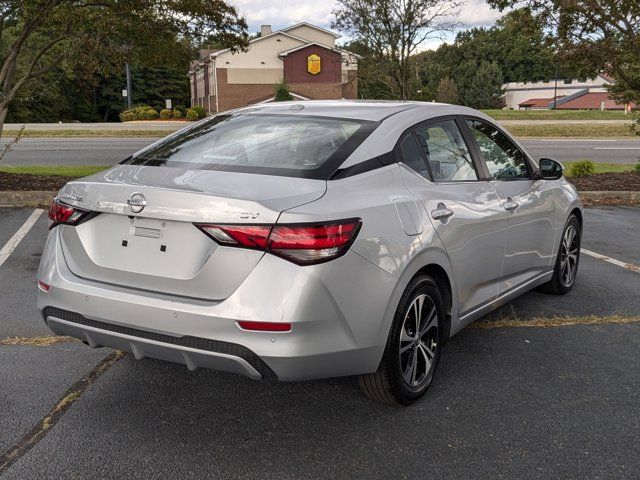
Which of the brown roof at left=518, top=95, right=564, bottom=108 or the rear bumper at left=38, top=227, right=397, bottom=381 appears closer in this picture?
the rear bumper at left=38, top=227, right=397, bottom=381

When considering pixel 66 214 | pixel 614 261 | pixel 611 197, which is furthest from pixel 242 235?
pixel 611 197

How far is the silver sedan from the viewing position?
287 cm

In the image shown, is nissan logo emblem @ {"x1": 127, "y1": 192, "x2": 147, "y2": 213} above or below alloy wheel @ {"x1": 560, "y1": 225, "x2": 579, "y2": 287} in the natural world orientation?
above

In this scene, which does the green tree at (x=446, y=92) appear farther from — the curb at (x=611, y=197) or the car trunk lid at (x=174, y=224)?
the car trunk lid at (x=174, y=224)

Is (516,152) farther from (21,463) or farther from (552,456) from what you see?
(21,463)

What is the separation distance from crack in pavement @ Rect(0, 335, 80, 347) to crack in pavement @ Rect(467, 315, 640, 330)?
2.91 m

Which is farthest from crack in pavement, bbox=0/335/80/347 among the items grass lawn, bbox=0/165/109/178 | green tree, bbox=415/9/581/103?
green tree, bbox=415/9/581/103

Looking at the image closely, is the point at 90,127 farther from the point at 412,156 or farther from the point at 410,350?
the point at 410,350

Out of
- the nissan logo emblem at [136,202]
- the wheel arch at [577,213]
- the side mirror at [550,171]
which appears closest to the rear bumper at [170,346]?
the nissan logo emblem at [136,202]

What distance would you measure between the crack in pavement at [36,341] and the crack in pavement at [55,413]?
0.50 meters

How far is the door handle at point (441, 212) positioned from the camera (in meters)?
3.61

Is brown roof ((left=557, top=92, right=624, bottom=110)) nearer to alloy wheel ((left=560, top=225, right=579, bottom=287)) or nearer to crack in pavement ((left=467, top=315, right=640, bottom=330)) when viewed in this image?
alloy wheel ((left=560, top=225, right=579, bottom=287))

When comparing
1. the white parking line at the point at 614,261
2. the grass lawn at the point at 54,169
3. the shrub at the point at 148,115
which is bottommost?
the white parking line at the point at 614,261

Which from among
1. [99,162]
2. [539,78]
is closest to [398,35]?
[99,162]
